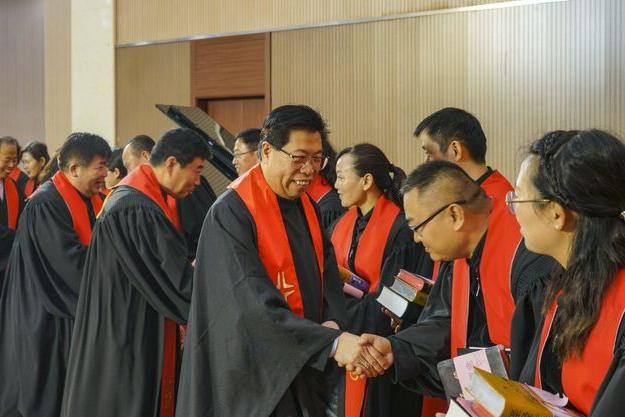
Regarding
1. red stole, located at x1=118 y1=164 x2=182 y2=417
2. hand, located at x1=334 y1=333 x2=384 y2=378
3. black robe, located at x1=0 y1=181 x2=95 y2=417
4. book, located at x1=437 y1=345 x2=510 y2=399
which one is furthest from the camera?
black robe, located at x1=0 y1=181 x2=95 y2=417

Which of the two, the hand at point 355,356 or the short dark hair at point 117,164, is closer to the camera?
the hand at point 355,356

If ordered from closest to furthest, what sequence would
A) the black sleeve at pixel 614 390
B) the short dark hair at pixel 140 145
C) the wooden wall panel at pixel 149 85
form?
the black sleeve at pixel 614 390 < the short dark hair at pixel 140 145 < the wooden wall panel at pixel 149 85

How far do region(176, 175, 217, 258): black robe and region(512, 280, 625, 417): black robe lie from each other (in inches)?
124

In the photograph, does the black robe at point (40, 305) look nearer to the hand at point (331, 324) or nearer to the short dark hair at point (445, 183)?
the hand at point (331, 324)

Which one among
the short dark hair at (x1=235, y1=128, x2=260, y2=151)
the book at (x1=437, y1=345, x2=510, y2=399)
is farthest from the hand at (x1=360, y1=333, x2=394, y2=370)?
the short dark hair at (x1=235, y1=128, x2=260, y2=151)

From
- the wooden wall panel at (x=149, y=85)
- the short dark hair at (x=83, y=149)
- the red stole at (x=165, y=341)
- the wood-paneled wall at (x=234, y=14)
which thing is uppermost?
the wood-paneled wall at (x=234, y=14)

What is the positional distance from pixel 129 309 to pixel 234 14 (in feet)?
16.8

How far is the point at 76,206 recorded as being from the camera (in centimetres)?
495

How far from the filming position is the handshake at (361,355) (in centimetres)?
280

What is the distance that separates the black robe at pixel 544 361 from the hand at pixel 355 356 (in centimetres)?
59

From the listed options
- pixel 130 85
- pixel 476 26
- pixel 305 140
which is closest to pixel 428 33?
pixel 476 26

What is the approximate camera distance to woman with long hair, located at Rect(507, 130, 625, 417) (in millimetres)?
1917

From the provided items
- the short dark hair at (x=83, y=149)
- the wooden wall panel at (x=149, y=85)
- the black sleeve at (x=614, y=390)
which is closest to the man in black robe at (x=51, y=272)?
the short dark hair at (x=83, y=149)

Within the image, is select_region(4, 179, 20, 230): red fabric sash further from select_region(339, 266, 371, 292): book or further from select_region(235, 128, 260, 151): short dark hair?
select_region(339, 266, 371, 292): book
